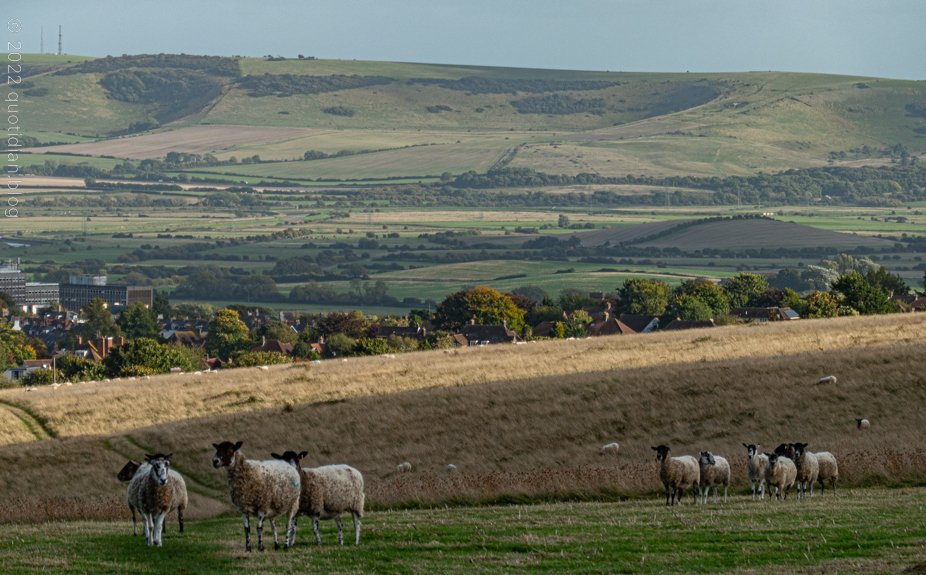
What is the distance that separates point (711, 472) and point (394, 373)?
3484 cm

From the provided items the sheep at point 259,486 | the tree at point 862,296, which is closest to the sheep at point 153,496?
the sheep at point 259,486

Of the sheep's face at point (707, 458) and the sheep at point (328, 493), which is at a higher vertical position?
the sheep at point (328, 493)

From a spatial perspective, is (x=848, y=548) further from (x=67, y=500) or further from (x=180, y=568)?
(x=67, y=500)

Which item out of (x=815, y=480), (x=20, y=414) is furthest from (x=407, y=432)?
(x=20, y=414)

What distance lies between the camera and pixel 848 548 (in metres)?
17.1

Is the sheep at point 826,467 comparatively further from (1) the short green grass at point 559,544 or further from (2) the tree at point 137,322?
(2) the tree at point 137,322

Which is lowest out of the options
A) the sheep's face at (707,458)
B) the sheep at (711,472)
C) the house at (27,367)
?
the house at (27,367)

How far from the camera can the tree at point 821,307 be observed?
99.0m

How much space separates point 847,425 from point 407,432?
16.5 meters

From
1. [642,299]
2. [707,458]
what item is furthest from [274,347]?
[707,458]

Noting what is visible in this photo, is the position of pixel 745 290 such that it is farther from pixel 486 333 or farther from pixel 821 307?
pixel 821 307

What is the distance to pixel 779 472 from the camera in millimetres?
24328

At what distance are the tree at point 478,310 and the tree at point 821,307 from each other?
5325 centimetres

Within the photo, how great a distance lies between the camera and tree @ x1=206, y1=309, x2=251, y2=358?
514ft
